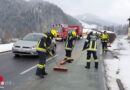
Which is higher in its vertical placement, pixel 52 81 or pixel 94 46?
pixel 94 46

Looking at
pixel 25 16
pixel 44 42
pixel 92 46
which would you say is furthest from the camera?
pixel 25 16

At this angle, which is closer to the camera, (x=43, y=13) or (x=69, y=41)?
(x=69, y=41)

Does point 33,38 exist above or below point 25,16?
below

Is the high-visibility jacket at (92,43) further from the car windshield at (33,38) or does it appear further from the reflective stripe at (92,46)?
the car windshield at (33,38)

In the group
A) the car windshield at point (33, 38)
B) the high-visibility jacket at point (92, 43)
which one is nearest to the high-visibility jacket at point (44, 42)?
the high-visibility jacket at point (92, 43)

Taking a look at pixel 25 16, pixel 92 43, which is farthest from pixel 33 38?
pixel 25 16

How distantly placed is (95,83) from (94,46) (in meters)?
2.48

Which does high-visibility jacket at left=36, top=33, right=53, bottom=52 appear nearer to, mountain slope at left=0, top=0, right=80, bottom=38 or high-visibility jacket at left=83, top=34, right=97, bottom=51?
high-visibility jacket at left=83, top=34, right=97, bottom=51

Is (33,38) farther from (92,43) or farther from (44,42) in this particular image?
(44,42)

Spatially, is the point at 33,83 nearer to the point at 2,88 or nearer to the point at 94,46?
the point at 2,88

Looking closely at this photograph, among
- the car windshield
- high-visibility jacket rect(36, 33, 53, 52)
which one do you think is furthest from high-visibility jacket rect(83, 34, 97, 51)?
the car windshield

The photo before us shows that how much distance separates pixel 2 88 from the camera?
5.24 m

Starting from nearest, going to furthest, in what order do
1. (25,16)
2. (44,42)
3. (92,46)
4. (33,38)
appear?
(44,42) → (92,46) → (33,38) → (25,16)

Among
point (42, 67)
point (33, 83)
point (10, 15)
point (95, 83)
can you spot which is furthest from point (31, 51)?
point (10, 15)
